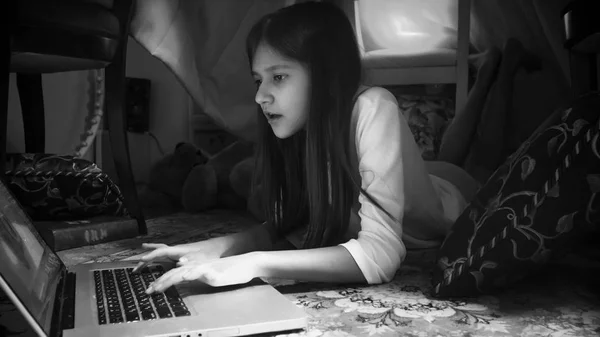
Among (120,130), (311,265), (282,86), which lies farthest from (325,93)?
(120,130)

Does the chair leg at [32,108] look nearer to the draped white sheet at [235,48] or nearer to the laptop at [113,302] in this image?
the draped white sheet at [235,48]

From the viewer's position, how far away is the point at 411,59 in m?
1.75

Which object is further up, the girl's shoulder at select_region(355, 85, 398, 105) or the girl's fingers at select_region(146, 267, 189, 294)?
the girl's shoulder at select_region(355, 85, 398, 105)

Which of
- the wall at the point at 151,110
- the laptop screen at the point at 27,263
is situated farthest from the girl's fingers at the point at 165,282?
the wall at the point at 151,110

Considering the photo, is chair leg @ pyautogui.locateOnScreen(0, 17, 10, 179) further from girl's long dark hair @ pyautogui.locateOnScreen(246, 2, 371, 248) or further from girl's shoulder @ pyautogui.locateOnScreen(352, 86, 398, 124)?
girl's shoulder @ pyautogui.locateOnScreen(352, 86, 398, 124)

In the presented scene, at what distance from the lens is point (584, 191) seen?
2.30 feet

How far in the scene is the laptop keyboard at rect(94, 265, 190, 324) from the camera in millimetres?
594

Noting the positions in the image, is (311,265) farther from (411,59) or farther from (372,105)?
(411,59)

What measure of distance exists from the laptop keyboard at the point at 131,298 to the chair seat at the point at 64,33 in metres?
0.55

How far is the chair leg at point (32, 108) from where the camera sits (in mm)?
1634

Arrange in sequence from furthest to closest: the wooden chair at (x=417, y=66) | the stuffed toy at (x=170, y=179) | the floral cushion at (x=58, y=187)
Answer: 1. the stuffed toy at (x=170, y=179)
2. the wooden chair at (x=417, y=66)
3. the floral cushion at (x=58, y=187)

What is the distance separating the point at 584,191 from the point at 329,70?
1.28 ft

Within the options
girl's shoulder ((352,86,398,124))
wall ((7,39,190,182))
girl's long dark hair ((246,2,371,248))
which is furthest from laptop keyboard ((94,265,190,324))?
wall ((7,39,190,182))

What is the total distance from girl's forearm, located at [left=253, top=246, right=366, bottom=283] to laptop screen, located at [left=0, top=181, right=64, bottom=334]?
258 mm
